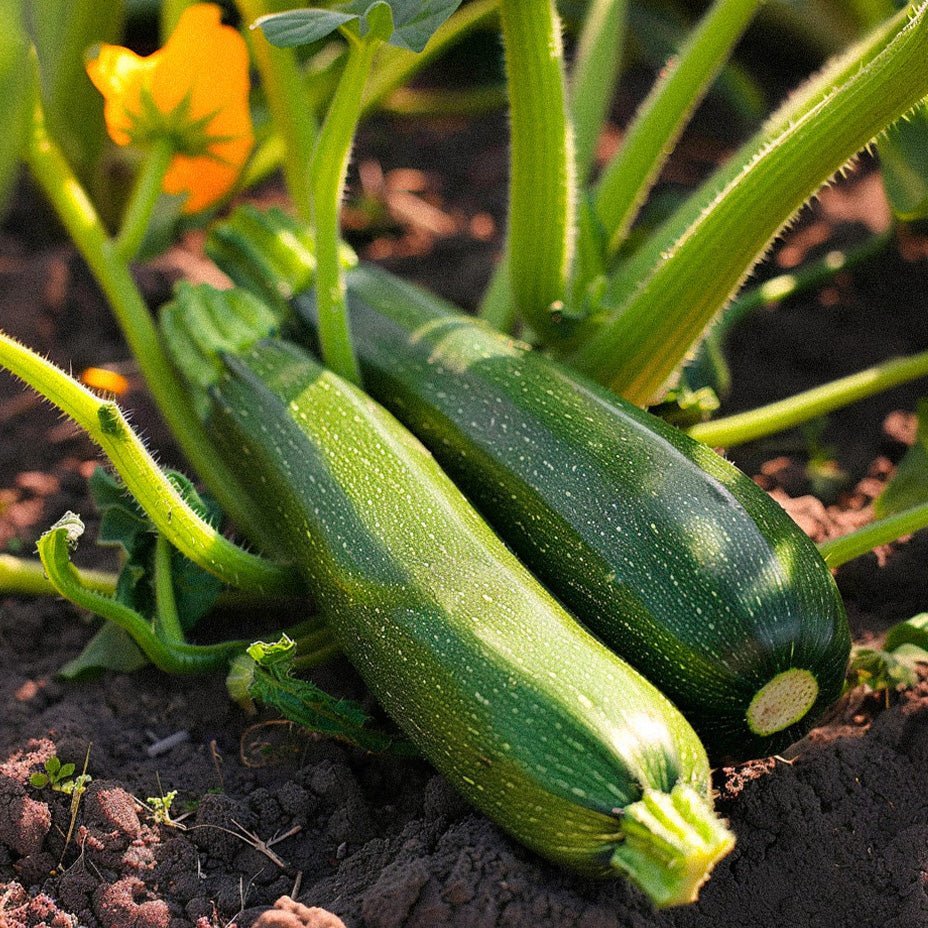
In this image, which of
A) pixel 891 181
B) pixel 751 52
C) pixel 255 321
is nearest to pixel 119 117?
pixel 255 321

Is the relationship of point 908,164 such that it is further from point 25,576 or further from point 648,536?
point 25,576

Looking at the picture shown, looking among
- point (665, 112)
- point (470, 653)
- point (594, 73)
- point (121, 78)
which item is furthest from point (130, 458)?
point (594, 73)

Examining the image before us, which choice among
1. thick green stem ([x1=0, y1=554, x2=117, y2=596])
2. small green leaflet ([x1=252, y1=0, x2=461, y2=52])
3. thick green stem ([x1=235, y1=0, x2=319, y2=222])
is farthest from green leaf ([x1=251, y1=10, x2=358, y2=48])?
thick green stem ([x1=0, y1=554, x2=117, y2=596])

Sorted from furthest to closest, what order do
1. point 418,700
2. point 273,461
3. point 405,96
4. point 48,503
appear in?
point 405,96
point 48,503
point 273,461
point 418,700

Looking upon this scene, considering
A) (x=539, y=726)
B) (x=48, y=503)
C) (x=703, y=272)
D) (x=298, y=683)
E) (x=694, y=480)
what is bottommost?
(x=48, y=503)

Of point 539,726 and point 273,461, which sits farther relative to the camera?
point 273,461

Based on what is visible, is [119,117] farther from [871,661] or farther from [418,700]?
[871,661]

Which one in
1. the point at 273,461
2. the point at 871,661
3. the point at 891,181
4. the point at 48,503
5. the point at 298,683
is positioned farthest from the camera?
the point at 48,503
